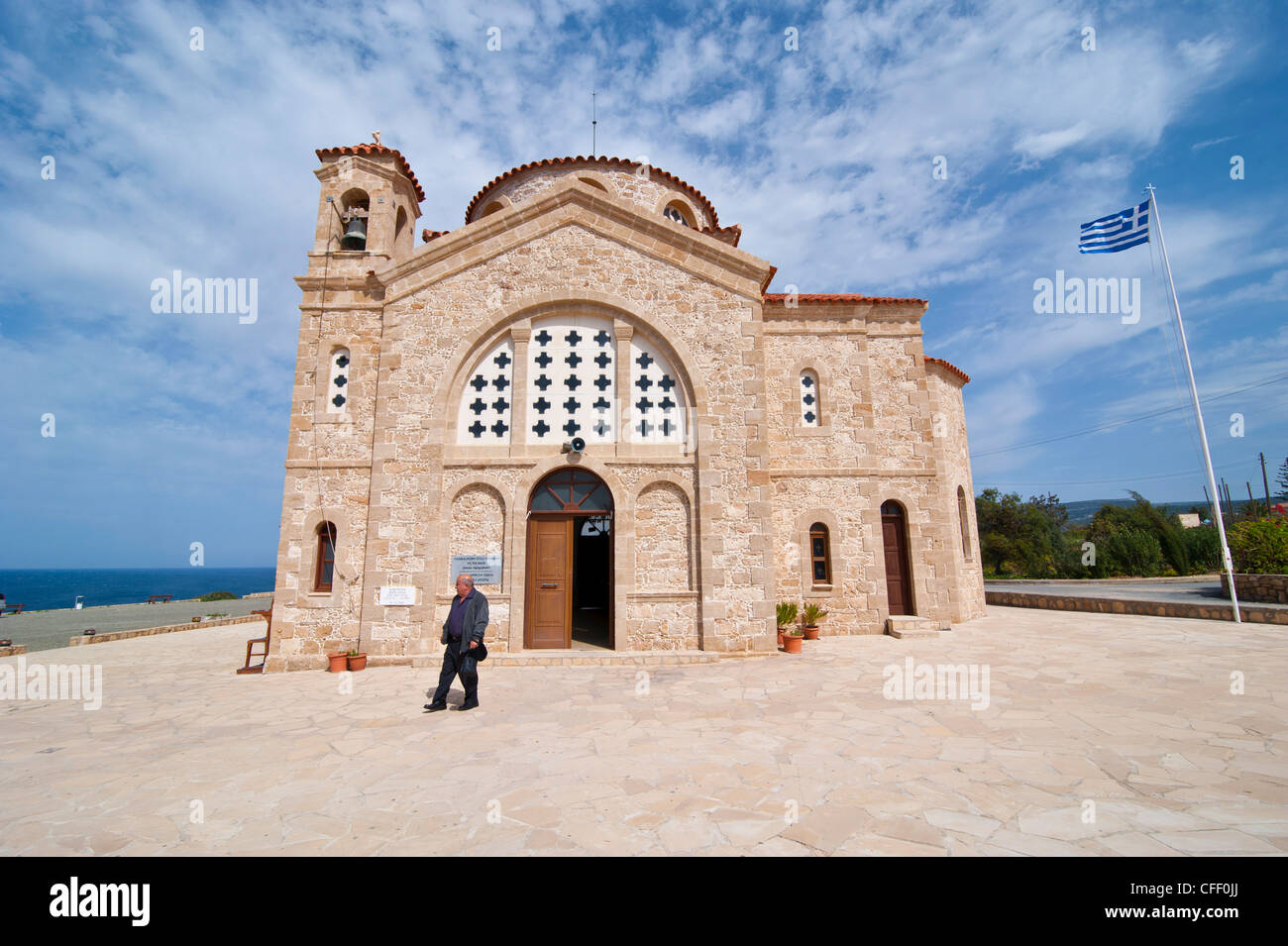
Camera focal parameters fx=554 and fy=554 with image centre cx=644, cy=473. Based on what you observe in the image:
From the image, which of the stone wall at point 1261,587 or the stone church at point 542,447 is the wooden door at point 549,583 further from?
the stone wall at point 1261,587

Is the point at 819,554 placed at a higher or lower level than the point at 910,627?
higher

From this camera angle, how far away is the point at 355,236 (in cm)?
1171

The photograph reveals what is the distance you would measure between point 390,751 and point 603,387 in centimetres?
746

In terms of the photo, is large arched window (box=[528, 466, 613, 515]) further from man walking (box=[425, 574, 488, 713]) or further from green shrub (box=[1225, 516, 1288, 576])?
green shrub (box=[1225, 516, 1288, 576])

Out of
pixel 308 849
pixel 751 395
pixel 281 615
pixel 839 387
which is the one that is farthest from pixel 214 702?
pixel 839 387

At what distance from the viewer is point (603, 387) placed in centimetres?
1129

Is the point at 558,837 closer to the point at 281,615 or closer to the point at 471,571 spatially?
the point at 471,571

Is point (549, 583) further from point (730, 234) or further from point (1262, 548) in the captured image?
point (1262, 548)

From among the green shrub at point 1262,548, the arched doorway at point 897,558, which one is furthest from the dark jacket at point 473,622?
the green shrub at point 1262,548

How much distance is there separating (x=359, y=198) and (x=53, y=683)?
35.8ft
